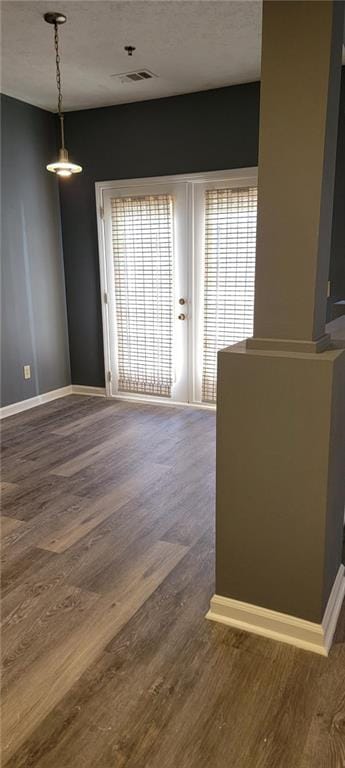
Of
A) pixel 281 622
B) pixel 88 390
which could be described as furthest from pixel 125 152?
pixel 281 622

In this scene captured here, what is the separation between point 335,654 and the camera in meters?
1.73

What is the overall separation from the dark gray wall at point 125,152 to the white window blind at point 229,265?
Answer: 319 millimetres

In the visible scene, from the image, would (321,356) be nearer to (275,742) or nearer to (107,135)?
(275,742)

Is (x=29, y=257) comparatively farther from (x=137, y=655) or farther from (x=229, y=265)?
(x=137, y=655)

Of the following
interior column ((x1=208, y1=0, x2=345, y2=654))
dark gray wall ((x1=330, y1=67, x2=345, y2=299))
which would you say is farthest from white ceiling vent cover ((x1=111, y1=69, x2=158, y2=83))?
interior column ((x1=208, y1=0, x2=345, y2=654))

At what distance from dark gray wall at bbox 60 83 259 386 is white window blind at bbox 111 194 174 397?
28cm

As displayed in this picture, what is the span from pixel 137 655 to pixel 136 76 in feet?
13.0

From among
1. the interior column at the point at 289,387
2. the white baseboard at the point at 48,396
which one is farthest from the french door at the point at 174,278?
the interior column at the point at 289,387

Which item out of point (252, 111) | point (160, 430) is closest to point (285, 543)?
point (160, 430)

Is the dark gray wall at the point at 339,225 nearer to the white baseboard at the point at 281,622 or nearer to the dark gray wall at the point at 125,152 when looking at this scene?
the dark gray wall at the point at 125,152

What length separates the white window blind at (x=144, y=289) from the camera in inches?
182

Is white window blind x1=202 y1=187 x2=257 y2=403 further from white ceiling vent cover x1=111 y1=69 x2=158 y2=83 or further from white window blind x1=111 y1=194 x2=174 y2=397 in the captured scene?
white ceiling vent cover x1=111 y1=69 x2=158 y2=83

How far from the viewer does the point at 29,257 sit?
475 centimetres

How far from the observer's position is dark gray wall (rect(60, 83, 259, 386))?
4.14 meters
